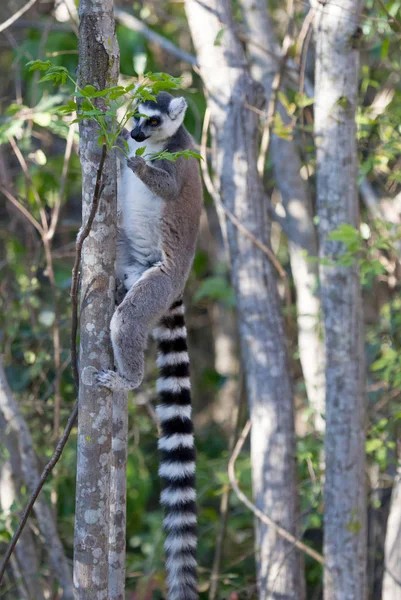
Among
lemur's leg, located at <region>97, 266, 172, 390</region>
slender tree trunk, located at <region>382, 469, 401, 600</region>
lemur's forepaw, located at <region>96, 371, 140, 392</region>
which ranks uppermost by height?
lemur's leg, located at <region>97, 266, 172, 390</region>

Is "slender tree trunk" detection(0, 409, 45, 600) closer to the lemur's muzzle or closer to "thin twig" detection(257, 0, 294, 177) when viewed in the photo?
the lemur's muzzle

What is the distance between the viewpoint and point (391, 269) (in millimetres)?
5840

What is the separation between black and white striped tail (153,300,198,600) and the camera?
348 cm

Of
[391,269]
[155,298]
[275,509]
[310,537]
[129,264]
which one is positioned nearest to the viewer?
[155,298]

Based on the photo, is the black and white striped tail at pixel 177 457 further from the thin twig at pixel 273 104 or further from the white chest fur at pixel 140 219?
the thin twig at pixel 273 104

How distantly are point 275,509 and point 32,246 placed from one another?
355cm

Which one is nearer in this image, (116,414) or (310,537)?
(116,414)

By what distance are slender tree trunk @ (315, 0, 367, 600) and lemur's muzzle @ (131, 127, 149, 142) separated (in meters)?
1.10

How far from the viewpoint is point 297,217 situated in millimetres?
5855

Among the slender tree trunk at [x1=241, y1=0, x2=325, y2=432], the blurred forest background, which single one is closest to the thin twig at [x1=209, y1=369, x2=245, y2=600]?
the blurred forest background

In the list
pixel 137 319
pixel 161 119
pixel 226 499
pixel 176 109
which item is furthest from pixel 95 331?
pixel 226 499

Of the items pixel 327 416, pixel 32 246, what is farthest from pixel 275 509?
pixel 32 246

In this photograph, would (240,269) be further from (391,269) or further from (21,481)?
(21,481)

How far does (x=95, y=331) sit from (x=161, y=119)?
1.93 metres
